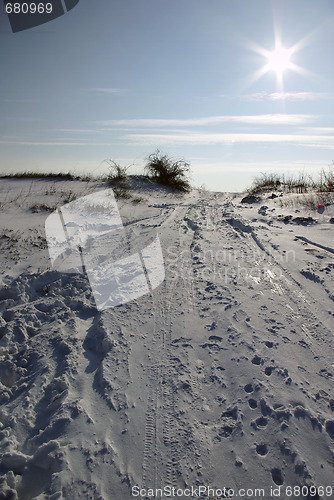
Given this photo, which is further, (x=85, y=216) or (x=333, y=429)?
(x=85, y=216)

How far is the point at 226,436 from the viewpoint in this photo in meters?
1.97

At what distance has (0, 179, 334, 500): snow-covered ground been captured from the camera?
69.6 inches

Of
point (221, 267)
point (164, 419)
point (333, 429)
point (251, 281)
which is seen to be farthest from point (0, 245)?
point (333, 429)

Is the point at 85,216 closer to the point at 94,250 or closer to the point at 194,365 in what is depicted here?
the point at 94,250

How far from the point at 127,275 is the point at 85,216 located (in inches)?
141

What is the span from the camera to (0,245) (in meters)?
5.21

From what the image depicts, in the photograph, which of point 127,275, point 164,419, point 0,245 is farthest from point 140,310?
point 0,245

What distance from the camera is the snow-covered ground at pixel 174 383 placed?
5.80ft

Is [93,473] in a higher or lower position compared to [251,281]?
lower

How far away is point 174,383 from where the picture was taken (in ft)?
7.74

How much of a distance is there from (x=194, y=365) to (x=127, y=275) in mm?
1777

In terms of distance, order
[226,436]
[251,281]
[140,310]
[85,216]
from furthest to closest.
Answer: [85,216], [251,281], [140,310], [226,436]

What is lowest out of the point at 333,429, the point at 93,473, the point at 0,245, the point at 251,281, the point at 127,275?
the point at 333,429

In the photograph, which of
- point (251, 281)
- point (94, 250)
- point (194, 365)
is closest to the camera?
point (194, 365)
